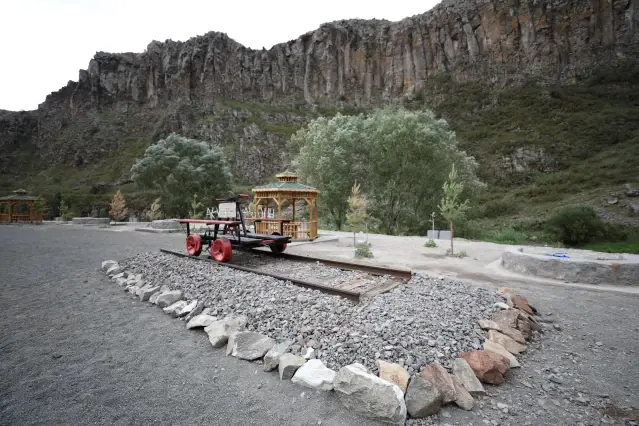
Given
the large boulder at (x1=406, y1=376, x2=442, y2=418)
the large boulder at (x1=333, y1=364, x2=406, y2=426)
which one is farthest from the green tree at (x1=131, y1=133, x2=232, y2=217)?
the large boulder at (x1=406, y1=376, x2=442, y2=418)

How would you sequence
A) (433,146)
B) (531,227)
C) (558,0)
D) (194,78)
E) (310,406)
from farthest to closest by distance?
(194,78), (558,0), (531,227), (433,146), (310,406)

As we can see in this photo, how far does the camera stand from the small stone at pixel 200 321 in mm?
→ 4648

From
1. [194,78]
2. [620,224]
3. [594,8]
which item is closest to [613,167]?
[620,224]

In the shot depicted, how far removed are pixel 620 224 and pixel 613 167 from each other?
24.0m

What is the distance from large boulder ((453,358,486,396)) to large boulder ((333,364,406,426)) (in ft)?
2.62

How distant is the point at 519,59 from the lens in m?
72.9

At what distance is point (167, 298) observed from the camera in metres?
5.73

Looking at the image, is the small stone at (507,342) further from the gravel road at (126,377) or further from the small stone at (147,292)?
the small stone at (147,292)

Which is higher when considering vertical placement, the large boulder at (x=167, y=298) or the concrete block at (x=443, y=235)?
the concrete block at (x=443, y=235)

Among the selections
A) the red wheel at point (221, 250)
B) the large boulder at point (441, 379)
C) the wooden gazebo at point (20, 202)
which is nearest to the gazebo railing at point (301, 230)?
the red wheel at point (221, 250)

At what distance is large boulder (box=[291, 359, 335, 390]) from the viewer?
311cm

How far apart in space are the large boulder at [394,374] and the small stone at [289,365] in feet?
3.09

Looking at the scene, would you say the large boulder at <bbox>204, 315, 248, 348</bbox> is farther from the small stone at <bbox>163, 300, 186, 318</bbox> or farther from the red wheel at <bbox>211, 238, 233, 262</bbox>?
the red wheel at <bbox>211, 238, 233, 262</bbox>

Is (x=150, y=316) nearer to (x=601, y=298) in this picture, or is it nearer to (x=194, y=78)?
(x=601, y=298)
